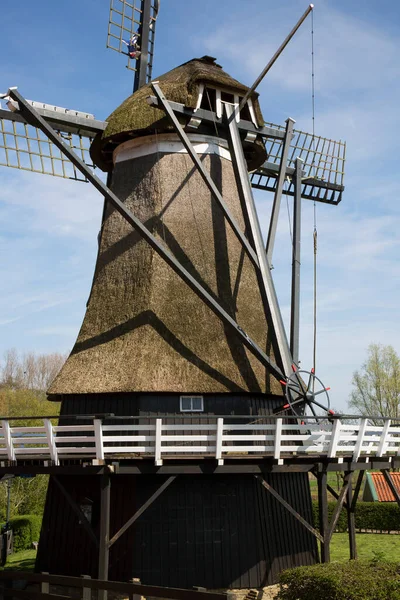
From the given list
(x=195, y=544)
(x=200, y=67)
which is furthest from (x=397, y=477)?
(x=200, y=67)

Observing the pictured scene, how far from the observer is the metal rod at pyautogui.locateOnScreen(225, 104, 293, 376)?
15258 millimetres

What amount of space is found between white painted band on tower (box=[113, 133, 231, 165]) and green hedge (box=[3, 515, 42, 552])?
12.5m

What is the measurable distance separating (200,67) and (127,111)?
2.07 meters

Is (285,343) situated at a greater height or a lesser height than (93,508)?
greater

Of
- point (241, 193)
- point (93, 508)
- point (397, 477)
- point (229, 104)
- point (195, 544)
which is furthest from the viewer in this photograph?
point (397, 477)

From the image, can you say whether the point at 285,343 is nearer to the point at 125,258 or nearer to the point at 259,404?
the point at 259,404

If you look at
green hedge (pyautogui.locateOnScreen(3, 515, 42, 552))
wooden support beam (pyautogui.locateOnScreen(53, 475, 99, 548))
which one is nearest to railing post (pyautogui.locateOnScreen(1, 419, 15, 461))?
wooden support beam (pyautogui.locateOnScreen(53, 475, 99, 548))

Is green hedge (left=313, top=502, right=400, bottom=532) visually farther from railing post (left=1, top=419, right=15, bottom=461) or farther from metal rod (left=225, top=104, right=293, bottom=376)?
railing post (left=1, top=419, right=15, bottom=461)

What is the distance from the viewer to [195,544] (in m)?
13.7

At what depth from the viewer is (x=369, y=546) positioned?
2009 cm

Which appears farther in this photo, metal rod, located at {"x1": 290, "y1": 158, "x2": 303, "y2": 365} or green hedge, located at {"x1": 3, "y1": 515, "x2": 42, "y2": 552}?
green hedge, located at {"x1": 3, "y1": 515, "x2": 42, "y2": 552}

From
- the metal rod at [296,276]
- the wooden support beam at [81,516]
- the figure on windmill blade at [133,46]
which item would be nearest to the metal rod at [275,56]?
the metal rod at [296,276]

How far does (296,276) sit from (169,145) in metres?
4.43

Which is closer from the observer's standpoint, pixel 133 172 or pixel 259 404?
pixel 259 404
